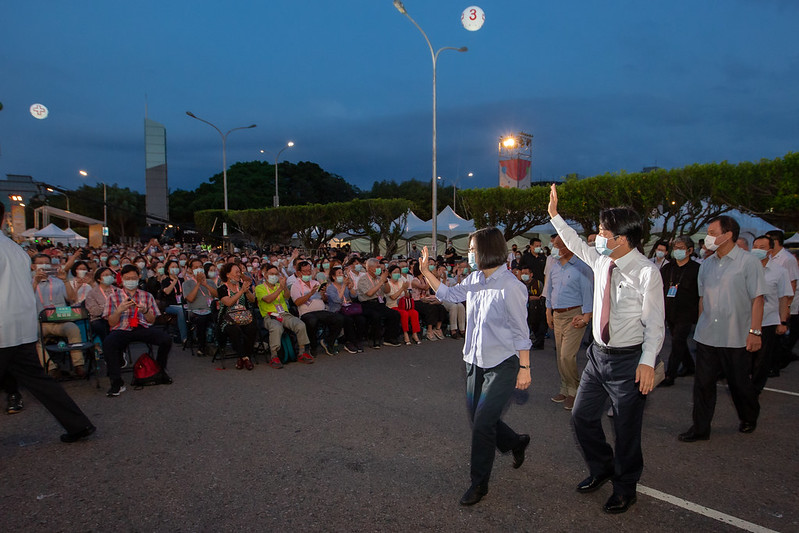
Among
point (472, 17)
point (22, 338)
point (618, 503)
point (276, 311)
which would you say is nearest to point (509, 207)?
point (472, 17)

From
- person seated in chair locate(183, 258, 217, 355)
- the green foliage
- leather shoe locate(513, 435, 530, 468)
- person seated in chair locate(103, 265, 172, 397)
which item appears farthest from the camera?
the green foliage

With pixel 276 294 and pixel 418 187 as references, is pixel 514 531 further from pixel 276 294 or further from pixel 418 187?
pixel 418 187

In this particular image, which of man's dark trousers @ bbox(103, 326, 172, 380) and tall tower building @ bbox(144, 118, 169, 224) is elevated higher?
tall tower building @ bbox(144, 118, 169, 224)

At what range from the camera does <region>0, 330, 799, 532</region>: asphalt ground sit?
3.27 m

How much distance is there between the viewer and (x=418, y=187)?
78.2 metres

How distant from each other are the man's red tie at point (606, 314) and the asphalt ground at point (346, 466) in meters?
1.21

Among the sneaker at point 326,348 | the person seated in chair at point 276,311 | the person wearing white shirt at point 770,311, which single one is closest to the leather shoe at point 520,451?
the person wearing white shirt at point 770,311

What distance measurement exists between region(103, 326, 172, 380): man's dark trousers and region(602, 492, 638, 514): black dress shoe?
5649 millimetres

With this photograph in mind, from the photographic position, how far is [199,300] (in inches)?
351

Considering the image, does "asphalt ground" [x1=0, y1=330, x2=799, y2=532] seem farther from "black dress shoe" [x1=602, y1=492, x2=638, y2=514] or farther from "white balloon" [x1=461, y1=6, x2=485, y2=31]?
"white balloon" [x1=461, y1=6, x2=485, y2=31]

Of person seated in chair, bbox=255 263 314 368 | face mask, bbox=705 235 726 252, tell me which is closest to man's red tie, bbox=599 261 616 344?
face mask, bbox=705 235 726 252

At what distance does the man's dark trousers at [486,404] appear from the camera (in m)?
3.28

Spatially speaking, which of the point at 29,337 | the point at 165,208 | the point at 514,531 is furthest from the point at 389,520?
the point at 165,208

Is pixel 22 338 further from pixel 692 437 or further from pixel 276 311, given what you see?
pixel 692 437
